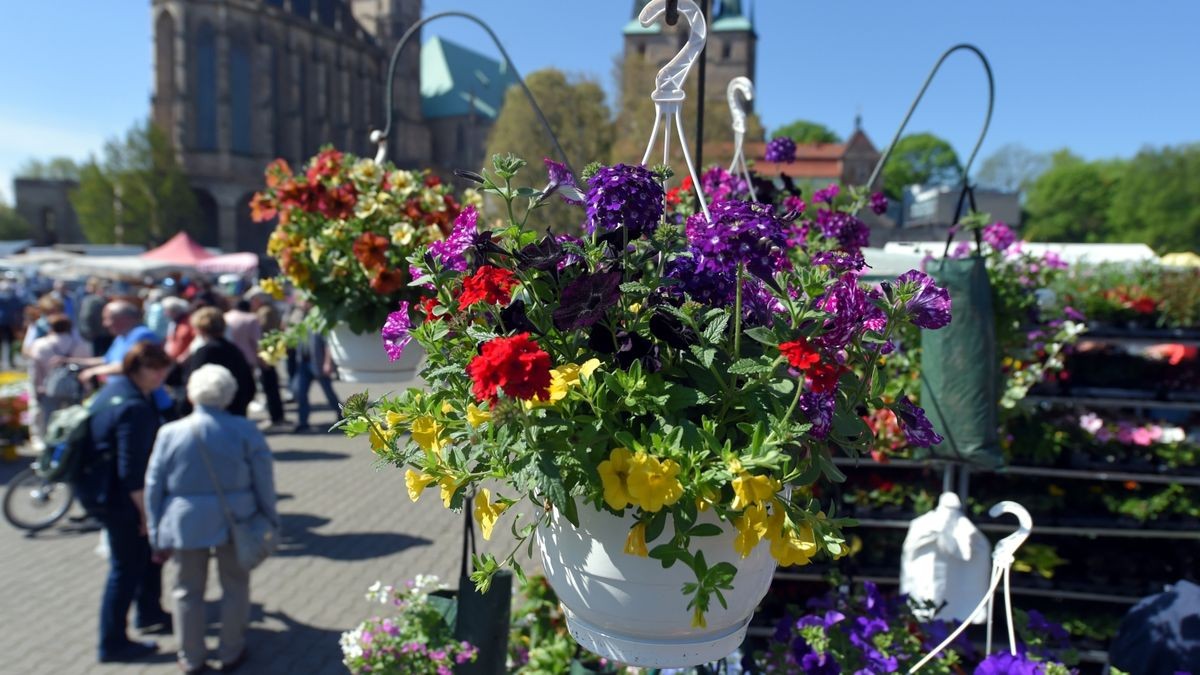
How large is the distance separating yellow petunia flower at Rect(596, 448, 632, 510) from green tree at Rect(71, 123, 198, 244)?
1908 inches

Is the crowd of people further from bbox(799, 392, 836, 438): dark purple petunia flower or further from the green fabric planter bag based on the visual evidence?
bbox(799, 392, 836, 438): dark purple petunia flower

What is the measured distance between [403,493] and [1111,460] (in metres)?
5.89

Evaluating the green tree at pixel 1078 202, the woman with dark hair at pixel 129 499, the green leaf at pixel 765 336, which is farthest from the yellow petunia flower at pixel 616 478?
the green tree at pixel 1078 202

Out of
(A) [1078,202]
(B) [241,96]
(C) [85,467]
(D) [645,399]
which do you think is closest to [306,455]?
(C) [85,467]

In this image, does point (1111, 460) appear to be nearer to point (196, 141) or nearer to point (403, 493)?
point (403, 493)

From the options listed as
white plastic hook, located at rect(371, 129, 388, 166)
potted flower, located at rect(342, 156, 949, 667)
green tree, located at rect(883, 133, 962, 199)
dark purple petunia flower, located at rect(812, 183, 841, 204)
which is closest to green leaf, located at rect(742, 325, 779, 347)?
potted flower, located at rect(342, 156, 949, 667)

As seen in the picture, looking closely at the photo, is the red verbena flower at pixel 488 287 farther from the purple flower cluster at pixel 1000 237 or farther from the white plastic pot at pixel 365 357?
the purple flower cluster at pixel 1000 237

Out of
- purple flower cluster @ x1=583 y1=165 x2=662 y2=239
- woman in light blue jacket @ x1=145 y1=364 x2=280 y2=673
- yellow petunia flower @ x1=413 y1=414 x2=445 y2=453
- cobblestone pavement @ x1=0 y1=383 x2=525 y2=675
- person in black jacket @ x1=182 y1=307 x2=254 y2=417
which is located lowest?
cobblestone pavement @ x1=0 y1=383 x2=525 y2=675

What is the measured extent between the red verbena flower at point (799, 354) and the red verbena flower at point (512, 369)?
0.33m

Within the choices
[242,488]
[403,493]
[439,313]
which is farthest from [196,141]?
[439,313]

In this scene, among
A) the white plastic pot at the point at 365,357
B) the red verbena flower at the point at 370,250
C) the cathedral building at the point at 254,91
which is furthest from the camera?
the cathedral building at the point at 254,91

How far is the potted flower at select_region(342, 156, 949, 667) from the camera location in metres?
1.19

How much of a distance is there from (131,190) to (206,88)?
784cm

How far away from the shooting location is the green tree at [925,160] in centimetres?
6113
